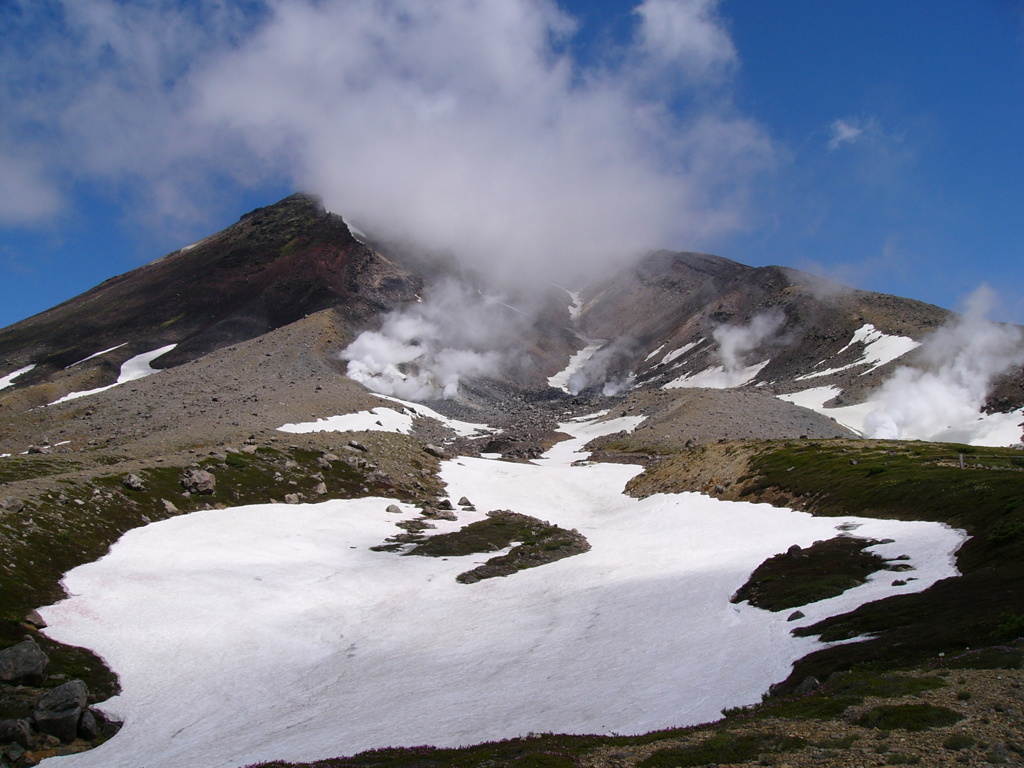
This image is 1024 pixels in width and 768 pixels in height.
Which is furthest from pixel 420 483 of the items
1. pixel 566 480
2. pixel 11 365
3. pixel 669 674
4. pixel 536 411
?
pixel 11 365

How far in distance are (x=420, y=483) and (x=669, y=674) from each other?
181 ft

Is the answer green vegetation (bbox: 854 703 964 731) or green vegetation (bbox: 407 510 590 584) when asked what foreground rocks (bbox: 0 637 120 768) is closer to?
green vegetation (bbox: 407 510 590 584)

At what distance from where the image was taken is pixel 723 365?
18762cm

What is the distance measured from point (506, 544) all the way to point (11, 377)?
17557 centimetres

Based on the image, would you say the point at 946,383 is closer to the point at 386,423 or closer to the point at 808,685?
the point at 386,423

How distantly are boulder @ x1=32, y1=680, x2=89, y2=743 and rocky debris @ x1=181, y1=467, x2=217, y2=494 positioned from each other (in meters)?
30.7

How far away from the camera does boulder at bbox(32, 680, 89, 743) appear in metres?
22.0

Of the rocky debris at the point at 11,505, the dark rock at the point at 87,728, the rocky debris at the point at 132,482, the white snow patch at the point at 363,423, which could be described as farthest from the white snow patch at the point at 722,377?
the dark rock at the point at 87,728

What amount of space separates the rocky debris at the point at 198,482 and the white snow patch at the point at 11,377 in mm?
148089

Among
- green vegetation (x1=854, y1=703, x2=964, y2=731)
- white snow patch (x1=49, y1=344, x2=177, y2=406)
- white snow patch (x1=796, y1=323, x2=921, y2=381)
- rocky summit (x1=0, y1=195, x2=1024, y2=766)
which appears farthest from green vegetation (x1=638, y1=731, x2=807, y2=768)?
white snow patch (x1=49, y1=344, x2=177, y2=406)

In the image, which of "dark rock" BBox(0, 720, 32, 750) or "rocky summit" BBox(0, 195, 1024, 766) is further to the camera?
"dark rock" BBox(0, 720, 32, 750)

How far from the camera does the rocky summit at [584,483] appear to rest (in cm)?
1583

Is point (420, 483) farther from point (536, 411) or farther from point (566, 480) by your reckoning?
point (536, 411)

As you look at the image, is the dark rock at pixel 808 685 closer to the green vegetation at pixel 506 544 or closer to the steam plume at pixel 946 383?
the green vegetation at pixel 506 544
